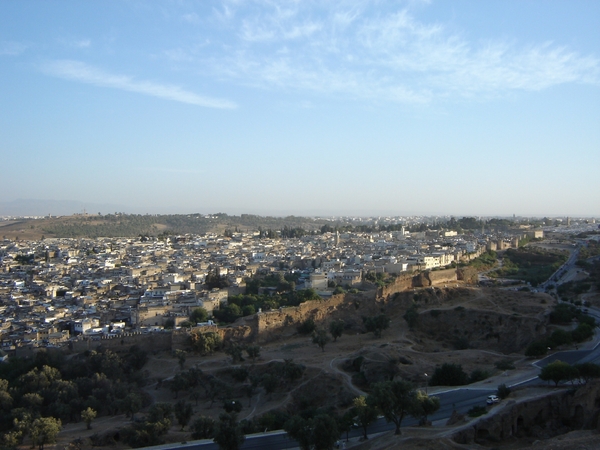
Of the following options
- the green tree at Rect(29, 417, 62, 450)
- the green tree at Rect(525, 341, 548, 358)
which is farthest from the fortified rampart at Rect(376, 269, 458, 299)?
the green tree at Rect(29, 417, 62, 450)

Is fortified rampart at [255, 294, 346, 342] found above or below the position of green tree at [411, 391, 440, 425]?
below

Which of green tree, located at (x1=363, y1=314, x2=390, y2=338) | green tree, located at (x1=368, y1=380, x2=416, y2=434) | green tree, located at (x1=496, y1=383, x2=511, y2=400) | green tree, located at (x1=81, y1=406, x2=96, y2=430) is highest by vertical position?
green tree, located at (x1=368, y1=380, x2=416, y2=434)

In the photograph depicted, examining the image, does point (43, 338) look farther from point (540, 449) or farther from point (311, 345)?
point (540, 449)

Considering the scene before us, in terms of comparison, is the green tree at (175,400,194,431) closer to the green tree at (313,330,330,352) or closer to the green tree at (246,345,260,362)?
the green tree at (246,345,260,362)

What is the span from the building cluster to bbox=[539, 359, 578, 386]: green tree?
1858cm

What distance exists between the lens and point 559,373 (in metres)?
15.2

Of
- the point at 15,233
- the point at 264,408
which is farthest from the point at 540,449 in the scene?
the point at 15,233

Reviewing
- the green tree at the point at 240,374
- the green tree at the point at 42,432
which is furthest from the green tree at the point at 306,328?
the green tree at the point at 42,432

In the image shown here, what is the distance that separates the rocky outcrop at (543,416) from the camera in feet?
43.0

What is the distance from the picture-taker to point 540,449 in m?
11.2

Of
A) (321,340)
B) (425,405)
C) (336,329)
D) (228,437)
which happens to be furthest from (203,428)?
(336,329)

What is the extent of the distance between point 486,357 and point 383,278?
20.2m

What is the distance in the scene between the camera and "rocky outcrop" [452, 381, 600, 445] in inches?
516

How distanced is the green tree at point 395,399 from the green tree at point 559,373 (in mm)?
4420
